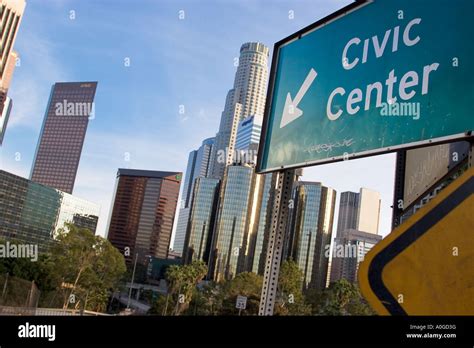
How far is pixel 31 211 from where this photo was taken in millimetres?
124938


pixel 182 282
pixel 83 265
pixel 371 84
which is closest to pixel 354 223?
pixel 182 282

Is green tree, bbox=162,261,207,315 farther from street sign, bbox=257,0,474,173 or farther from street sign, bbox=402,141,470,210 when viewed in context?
street sign, bbox=257,0,474,173

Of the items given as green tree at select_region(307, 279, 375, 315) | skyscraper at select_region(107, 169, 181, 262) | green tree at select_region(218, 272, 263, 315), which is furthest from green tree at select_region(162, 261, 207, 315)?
skyscraper at select_region(107, 169, 181, 262)

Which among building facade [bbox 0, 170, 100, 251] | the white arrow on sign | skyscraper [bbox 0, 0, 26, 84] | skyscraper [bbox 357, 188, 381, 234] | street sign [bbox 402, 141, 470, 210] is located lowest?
street sign [bbox 402, 141, 470, 210]

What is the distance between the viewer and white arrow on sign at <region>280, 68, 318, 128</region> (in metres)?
4.02

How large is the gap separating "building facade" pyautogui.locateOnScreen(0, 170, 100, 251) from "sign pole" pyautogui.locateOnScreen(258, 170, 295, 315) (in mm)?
118372

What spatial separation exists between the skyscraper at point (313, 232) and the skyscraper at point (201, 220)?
2884cm

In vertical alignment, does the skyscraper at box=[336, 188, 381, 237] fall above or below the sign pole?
above

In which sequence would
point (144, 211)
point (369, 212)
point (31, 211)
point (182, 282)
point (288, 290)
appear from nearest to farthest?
point (288, 290), point (182, 282), point (369, 212), point (31, 211), point (144, 211)

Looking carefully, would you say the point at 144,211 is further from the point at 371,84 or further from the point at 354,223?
the point at 371,84

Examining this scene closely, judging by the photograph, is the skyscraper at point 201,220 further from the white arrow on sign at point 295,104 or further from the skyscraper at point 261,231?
the white arrow on sign at point 295,104

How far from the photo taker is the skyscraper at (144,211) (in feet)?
508

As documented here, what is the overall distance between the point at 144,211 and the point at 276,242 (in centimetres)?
16160
